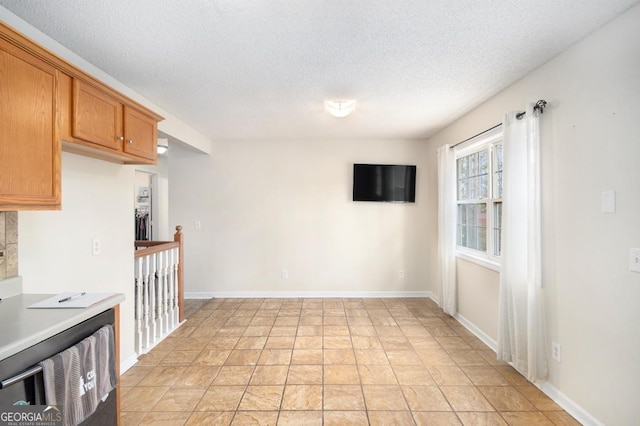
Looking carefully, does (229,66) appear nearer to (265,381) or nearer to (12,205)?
(12,205)

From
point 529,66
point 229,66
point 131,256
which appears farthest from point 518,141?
point 131,256

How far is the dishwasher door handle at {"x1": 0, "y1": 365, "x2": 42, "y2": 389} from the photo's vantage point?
3.30ft

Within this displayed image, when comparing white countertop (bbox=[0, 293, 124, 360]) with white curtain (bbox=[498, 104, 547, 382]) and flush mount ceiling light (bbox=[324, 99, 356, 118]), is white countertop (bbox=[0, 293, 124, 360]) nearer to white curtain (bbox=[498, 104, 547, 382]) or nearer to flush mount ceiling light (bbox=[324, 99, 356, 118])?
flush mount ceiling light (bbox=[324, 99, 356, 118])

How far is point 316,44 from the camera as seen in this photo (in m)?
1.94

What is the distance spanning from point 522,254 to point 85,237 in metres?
3.41

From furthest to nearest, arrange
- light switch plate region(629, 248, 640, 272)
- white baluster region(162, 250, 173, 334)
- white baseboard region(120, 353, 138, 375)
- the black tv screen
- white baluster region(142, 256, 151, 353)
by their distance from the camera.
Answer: the black tv screen
white baluster region(162, 250, 173, 334)
white baluster region(142, 256, 151, 353)
white baseboard region(120, 353, 138, 375)
light switch plate region(629, 248, 640, 272)

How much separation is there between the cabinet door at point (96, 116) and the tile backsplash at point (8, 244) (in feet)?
1.98

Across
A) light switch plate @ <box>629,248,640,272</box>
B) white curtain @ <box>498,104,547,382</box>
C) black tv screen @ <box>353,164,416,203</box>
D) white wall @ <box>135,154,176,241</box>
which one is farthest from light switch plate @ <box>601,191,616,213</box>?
white wall @ <box>135,154,176,241</box>

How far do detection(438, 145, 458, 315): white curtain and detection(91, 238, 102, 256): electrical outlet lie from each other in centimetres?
368

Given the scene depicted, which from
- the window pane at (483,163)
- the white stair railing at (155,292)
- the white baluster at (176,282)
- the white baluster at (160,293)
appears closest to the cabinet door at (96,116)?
the white stair railing at (155,292)

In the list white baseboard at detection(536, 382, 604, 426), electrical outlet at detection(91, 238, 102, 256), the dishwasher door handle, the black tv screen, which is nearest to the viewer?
the dishwasher door handle

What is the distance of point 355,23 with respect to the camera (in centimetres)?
172

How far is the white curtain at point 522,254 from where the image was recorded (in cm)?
218

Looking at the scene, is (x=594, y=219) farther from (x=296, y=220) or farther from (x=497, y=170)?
(x=296, y=220)
